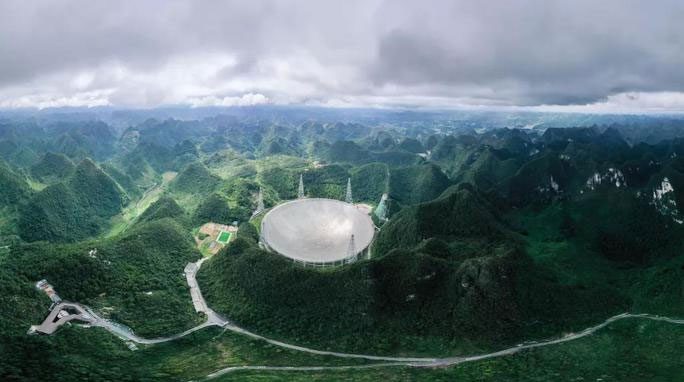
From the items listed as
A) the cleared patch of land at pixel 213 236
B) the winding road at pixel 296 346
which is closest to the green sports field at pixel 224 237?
the cleared patch of land at pixel 213 236

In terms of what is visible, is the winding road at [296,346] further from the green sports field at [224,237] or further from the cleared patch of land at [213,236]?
the green sports field at [224,237]

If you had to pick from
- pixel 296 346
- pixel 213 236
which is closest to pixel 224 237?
pixel 213 236

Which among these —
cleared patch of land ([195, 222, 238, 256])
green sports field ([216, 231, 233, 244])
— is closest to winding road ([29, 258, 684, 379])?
cleared patch of land ([195, 222, 238, 256])

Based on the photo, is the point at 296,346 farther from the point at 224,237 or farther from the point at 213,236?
the point at 213,236

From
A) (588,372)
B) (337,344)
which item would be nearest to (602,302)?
(588,372)

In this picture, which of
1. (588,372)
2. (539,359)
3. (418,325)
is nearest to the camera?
(588,372)

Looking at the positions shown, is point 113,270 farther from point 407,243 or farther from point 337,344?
point 407,243

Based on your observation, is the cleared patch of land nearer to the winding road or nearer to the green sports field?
the green sports field

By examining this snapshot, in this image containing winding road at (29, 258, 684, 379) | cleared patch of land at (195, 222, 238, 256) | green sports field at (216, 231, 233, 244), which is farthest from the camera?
green sports field at (216, 231, 233, 244)
